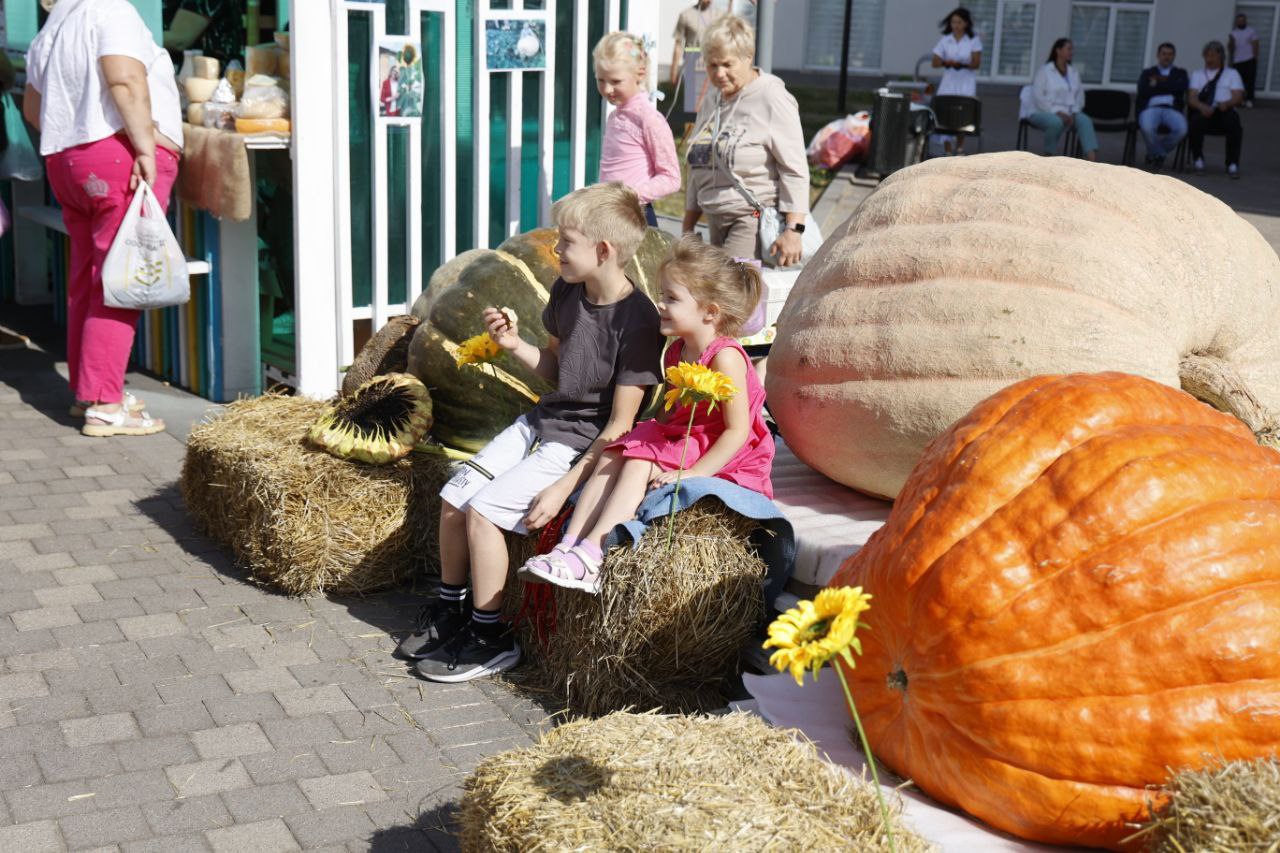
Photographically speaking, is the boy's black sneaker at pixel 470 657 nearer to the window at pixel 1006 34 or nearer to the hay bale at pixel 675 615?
the hay bale at pixel 675 615

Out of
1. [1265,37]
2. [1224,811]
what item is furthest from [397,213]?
[1265,37]

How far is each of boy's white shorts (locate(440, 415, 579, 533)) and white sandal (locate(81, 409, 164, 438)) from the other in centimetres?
306

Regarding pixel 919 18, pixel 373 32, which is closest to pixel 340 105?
pixel 373 32

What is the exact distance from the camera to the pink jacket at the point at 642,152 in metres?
7.04

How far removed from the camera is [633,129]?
23.2ft

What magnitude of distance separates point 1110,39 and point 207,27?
23.6m

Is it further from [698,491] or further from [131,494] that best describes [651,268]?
[131,494]

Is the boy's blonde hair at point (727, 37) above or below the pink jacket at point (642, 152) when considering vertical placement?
above

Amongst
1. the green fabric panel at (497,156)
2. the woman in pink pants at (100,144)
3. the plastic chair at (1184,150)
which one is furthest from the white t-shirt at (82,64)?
→ the plastic chair at (1184,150)

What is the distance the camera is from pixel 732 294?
4324mm

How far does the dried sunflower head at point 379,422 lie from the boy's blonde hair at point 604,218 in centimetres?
103

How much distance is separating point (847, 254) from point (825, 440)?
600 mm

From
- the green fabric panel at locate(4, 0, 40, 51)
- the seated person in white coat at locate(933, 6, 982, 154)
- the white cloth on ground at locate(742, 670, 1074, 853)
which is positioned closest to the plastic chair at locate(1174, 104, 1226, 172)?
the seated person in white coat at locate(933, 6, 982, 154)

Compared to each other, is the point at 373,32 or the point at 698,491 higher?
the point at 373,32
